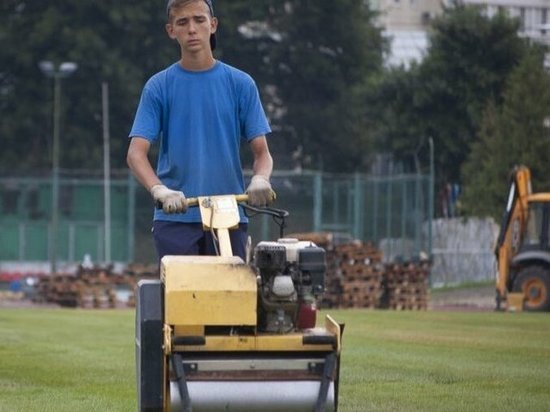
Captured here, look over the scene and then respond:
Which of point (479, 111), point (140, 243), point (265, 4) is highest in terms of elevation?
point (265, 4)

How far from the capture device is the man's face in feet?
27.5

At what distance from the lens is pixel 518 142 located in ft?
164

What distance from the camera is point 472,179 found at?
54125 mm

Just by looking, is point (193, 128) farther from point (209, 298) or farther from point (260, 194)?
point (209, 298)

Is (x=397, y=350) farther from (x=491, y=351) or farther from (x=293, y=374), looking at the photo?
(x=293, y=374)

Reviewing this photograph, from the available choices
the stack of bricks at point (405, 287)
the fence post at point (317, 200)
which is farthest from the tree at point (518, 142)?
the stack of bricks at point (405, 287)

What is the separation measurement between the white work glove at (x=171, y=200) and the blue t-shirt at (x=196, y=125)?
0.36 metres

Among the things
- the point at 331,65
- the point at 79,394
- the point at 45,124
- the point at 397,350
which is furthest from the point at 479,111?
the point at 79,394

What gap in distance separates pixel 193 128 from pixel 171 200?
24.4 inches

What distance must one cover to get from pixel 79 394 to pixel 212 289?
13.2ft

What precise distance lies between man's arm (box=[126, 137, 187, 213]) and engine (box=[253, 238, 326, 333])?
53 cm

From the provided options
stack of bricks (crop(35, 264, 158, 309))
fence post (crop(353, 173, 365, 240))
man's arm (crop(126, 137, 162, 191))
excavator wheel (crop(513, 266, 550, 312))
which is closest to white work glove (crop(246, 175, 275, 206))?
man's arm (crop(126, 137, 162, 191))

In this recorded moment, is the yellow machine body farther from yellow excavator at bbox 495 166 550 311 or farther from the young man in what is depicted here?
yellow excavator at bbox 495 166 550 311

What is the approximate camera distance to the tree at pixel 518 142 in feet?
163
